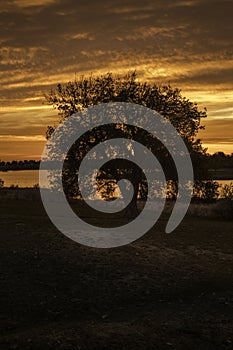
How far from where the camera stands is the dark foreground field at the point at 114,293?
13.2 meters

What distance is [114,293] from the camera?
1831cm

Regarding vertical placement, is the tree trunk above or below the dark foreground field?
above

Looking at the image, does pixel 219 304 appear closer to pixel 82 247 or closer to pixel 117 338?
pixel 117 338

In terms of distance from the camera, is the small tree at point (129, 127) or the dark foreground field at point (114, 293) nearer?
the dark foreground field at point (114, 293)

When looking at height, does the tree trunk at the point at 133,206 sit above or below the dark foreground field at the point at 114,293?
above

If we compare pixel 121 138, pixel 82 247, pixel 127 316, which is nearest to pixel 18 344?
pixel 127 316

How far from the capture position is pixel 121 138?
35.6 meters

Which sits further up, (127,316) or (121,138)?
(121,138)

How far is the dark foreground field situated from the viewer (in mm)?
13164

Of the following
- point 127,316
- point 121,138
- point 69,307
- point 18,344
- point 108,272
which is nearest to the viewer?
point 18,344

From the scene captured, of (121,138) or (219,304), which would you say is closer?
(219,304)

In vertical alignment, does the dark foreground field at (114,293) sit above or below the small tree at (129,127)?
below

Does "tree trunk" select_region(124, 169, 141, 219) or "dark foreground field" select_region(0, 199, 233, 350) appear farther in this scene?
"tree trunk" select_region(124, 169, 141, 219)

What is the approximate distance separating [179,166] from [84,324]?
A: 79.3 feet
